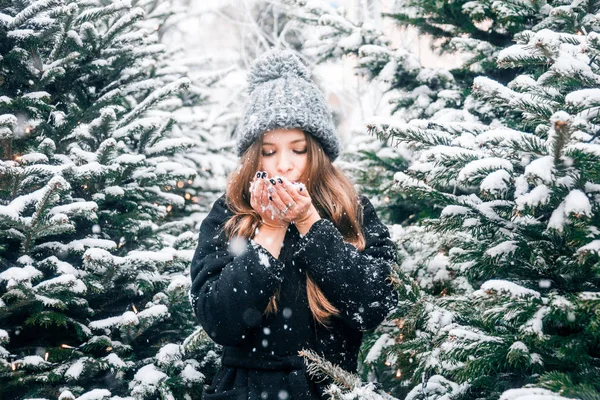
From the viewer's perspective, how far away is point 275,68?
2539 mm

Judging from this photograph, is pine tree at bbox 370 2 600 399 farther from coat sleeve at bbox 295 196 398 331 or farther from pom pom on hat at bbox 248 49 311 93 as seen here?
pom pom on hat at bbox 248 49 311 93

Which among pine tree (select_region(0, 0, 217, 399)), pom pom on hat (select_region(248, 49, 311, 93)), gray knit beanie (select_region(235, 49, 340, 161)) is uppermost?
pom pom on hat (select_region(248, 49, 311, 93))

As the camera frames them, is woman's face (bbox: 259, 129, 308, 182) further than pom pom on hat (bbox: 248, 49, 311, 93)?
No

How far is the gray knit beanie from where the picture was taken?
7.63ft

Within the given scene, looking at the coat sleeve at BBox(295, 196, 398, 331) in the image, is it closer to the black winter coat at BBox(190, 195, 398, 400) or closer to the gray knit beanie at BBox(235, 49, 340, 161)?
the black winter coat at BBox(190, 195, 398, 400)

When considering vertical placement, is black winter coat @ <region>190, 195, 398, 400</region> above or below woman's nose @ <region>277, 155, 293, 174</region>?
below

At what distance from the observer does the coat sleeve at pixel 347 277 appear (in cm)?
204

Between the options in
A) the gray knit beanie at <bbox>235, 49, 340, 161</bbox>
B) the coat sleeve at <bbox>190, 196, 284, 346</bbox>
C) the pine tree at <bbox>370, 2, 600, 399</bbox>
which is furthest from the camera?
the gray knit beanie at <bbox>235, 49, 340, 161</bbox>

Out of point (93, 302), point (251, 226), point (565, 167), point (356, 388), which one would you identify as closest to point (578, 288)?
point (565, 167)

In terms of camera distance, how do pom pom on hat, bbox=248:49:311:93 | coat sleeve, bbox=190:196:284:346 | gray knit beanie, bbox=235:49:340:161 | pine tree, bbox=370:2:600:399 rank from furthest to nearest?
1. pom pom on hat, bbox=248:49:311:93
2. gray knit beanie, bbox=235:49:340:161
3. coat sleeve, bbox=190:196:284:346
4. pine tree, bbox=370:2:600:399

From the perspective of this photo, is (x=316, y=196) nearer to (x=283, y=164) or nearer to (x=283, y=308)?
(x=283, y=164)


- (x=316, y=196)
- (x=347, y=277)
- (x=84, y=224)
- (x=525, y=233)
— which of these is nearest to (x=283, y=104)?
(x=316, y=196)

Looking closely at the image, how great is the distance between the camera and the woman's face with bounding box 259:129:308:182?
237cm

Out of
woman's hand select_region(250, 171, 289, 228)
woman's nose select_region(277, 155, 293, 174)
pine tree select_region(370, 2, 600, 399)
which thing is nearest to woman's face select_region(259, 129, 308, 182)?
woman's nose select_region(277, 155, 293, 174)
